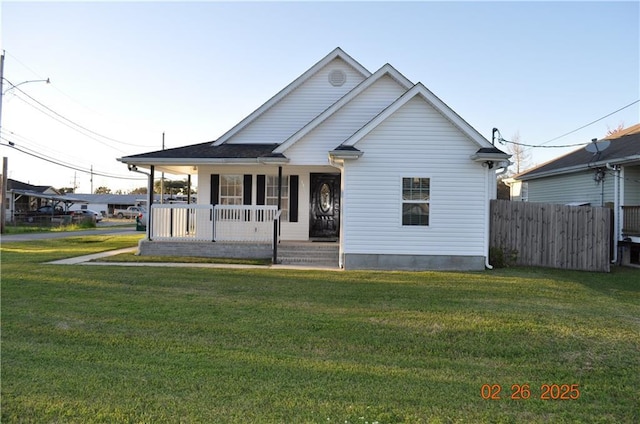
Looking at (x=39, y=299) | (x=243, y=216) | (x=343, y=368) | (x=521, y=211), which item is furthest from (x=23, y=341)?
(x=521, y=211)

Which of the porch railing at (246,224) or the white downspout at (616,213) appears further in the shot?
the white downspout at (616,213)

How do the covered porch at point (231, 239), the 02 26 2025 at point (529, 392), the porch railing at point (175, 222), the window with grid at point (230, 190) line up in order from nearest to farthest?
the 02 26 2025 at point (529, 392), the covered porch at point (231, 239), the porch railing at point (175, 222), the window with grid at point (230, 190)

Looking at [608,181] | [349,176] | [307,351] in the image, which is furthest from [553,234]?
[307,351]

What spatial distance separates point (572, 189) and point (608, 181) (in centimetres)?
254

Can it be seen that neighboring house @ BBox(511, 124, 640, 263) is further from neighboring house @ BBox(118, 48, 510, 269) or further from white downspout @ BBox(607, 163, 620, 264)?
neighboring house @ BBox(118, 48, 510, 269)

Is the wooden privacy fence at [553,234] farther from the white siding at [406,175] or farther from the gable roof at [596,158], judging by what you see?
the gable roof at [596,158]

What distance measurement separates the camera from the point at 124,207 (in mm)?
81938

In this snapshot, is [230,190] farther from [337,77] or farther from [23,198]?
[23,198]

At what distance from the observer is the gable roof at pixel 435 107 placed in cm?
1189

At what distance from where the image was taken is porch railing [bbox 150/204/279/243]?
13.8m

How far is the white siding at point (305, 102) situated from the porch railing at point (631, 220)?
33.1ft

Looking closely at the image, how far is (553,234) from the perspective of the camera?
1366 centimetres

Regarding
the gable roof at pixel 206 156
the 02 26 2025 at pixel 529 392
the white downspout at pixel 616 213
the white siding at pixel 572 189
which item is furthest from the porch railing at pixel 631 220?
the 02 26 2025 at pixel 529 392

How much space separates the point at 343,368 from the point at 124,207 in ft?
280
